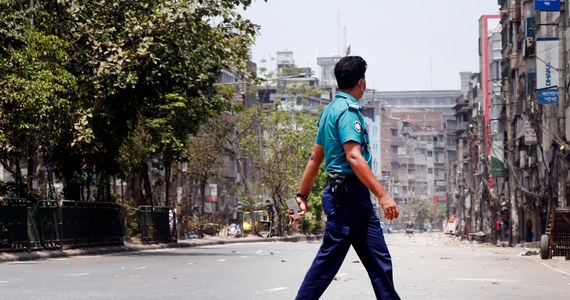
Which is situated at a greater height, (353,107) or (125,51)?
(125,51)

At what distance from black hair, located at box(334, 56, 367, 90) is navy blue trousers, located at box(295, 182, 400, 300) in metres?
0.73

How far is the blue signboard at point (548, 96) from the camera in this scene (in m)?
57.7

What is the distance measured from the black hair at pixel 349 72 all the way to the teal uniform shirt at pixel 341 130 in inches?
3.2

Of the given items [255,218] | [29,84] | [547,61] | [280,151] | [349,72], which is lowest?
[255,218]

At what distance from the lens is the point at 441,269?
26094mm

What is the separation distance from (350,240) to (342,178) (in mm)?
449

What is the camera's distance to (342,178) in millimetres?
9945

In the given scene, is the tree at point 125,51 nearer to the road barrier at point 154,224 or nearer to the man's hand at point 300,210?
the road barrier at point 154,224

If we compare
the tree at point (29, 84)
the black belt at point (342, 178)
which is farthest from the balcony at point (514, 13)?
the black belt at point (342, 178)

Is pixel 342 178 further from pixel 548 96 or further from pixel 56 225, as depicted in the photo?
pixel 548 96

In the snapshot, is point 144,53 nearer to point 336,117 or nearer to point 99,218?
point 99,218

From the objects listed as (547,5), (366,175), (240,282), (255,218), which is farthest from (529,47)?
(366,175)

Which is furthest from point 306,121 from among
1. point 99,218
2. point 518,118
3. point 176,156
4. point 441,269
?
point 441,269

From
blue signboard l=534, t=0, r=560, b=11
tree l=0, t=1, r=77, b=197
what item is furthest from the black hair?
blue signboard l=534, t=0, r=560, b=11
